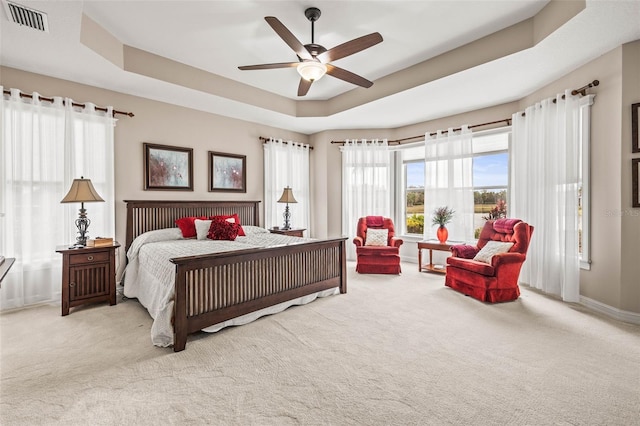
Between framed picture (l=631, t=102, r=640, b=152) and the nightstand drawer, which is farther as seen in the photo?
the nightstand drawer

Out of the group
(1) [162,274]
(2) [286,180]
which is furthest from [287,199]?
(1) [162,274]

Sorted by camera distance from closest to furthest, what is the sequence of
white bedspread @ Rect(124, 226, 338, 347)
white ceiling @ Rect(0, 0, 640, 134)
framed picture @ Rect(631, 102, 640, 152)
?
white bedspread @ Rect(124, 226, 338, 347) < white ceiling @ Rect(0, 0, 640, 134) < framed picture @ Rect(631, 102, 640, 152)

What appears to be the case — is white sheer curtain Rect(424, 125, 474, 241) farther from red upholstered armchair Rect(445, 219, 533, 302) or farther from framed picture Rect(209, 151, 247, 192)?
framed picture Rect(209, 151, 247, 192)

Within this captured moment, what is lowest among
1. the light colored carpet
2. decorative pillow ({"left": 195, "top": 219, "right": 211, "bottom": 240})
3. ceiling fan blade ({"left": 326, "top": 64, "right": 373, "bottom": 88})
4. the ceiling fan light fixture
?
the light colored carpet

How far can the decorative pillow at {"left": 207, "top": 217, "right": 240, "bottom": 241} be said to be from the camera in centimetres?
422

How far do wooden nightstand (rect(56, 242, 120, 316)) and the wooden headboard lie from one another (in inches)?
28.1

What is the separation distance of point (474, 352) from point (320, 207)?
14.6 feet

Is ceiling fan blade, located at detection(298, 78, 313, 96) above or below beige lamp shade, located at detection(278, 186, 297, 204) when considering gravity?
above

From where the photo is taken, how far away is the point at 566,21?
2641mm

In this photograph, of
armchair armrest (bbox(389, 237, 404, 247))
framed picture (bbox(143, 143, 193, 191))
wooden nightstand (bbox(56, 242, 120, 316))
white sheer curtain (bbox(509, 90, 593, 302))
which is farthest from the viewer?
armchair armrest (bbox(389, 237, 404, 247))

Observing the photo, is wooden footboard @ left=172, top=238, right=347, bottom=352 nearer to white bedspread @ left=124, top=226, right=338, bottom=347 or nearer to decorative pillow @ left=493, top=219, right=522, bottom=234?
white bedspread @ left=124, top=226, right=338, bottom=347

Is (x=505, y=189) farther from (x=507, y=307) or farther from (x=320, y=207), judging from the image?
(x=320, y=207)

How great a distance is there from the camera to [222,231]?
423 cm

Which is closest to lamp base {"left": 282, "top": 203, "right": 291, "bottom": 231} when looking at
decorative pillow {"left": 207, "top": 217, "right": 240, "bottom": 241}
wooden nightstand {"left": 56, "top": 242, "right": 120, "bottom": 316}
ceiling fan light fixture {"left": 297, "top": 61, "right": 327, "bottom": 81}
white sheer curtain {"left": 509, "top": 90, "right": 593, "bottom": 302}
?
decorative pillow {"left": 207, "top": 217, "right": 240, "bottom": 241}
